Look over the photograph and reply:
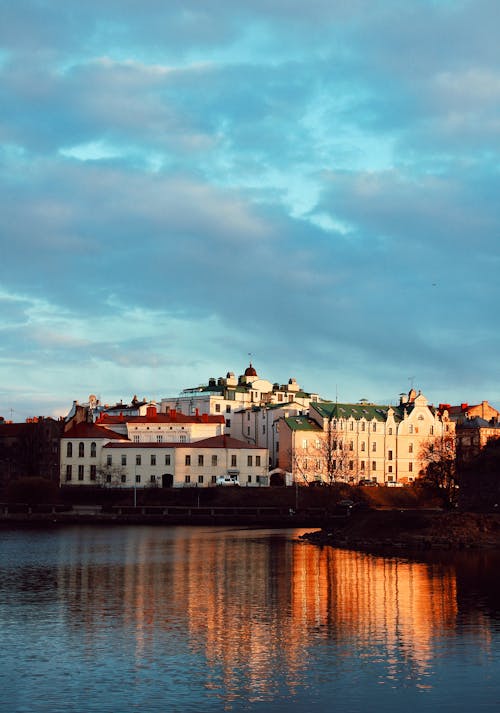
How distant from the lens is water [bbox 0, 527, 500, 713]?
94.1ft

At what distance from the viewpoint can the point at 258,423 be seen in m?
163

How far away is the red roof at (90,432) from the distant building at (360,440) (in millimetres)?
25419

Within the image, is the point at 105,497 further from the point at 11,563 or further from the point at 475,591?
the point at 475,591

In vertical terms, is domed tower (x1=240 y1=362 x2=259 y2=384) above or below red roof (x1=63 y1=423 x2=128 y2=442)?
above

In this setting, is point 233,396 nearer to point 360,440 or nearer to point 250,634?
point 360,440

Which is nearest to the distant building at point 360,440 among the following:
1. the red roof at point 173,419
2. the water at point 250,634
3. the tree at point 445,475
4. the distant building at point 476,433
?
the distant building at point 476,433

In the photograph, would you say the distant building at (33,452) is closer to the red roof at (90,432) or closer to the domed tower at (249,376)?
the red roof at (90,432)

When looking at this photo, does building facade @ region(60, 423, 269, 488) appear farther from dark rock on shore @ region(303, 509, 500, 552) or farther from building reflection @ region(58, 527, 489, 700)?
building reflection @ region(58, 527, 489, 700)

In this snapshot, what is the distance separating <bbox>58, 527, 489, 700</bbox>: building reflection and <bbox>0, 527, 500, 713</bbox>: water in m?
0.10

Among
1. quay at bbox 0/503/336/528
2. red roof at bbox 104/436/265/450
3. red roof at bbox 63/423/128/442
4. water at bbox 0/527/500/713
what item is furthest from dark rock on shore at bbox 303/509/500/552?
red roof at bbox 63/423/128/442

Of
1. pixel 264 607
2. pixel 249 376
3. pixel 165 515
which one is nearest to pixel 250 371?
pixel 249 376

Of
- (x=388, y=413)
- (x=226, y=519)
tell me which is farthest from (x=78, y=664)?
(x=388, y=413)

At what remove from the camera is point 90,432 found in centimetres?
14688

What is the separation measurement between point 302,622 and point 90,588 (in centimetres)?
1624
